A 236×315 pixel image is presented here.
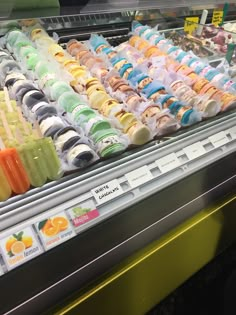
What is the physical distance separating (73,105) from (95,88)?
0.13 m

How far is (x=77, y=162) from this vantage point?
0.92 m

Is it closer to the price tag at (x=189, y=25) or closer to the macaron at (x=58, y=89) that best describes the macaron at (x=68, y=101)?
the macaron at (x=58, y=89)

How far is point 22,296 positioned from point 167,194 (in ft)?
1.55

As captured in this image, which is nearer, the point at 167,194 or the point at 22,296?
the point at 22,296

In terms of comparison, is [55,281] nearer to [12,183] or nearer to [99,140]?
[12,183]

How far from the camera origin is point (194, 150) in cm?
108

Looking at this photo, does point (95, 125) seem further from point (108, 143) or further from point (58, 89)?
point (58, 89)

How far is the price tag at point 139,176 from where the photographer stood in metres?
0.95

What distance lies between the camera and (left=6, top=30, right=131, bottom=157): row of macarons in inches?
38.9

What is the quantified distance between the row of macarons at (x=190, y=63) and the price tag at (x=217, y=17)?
323 millimetres

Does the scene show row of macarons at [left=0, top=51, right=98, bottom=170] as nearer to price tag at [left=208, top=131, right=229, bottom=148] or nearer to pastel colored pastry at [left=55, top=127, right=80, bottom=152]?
pastel colored pastry at [left=55, top=127, right=80, bottom=152]

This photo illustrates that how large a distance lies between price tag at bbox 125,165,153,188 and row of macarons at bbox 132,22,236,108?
1.51 feet

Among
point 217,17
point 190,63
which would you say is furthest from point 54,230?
point 217,17

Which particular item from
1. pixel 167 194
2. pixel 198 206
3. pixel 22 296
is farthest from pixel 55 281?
pixel 198 206
